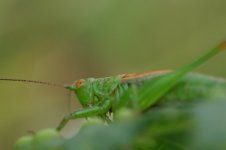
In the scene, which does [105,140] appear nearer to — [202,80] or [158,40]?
[202,80]

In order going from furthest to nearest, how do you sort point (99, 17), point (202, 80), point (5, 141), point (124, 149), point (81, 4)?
point (81, 4) → point (99, 17) → point (5, 141) → point (202, 80) → point (124, 149)

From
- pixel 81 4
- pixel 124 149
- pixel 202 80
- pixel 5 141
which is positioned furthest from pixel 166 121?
pixel 81 4

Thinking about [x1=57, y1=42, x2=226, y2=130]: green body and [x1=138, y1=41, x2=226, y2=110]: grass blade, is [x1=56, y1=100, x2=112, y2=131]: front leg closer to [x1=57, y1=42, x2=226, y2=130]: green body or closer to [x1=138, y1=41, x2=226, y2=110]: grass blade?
[x1=57, y1=42, x2=226, y2=130]: green body

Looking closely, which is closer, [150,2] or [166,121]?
[166,121]

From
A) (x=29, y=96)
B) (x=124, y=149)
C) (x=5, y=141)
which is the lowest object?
(x=124, y=149)

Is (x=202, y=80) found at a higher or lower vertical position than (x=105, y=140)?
higher

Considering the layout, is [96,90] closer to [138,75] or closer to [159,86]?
[138,75]

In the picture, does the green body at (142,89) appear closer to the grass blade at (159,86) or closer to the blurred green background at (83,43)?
→ the grass blade at (159,86)

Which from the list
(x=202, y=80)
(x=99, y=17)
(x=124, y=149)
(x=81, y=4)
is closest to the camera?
(x=124, y=149)

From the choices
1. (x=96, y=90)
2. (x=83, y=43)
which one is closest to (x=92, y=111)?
(x=96, y=90)
